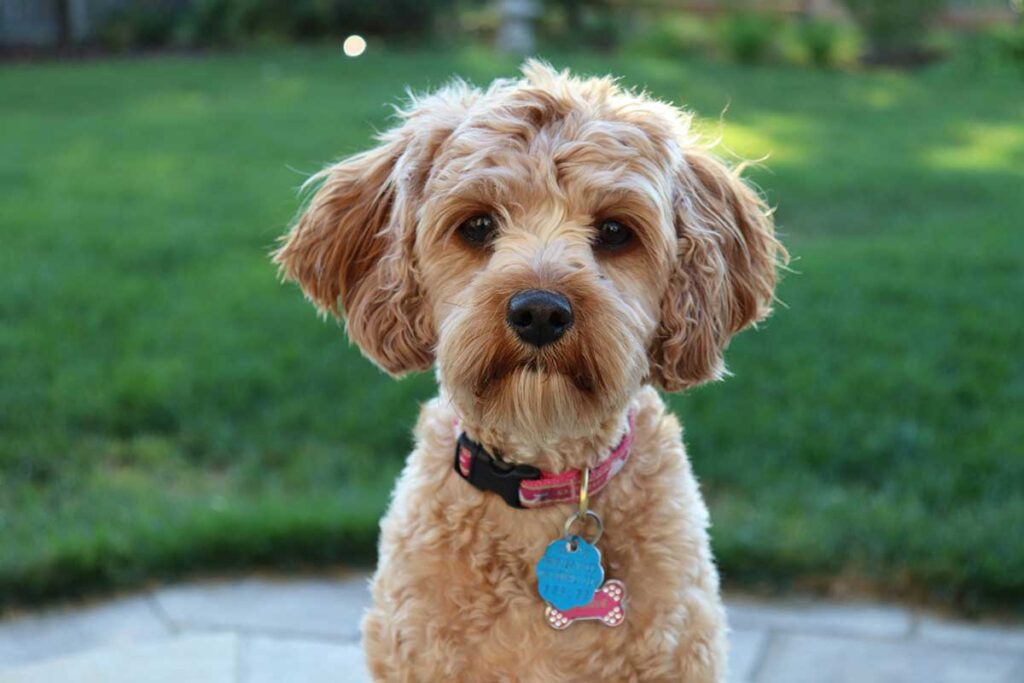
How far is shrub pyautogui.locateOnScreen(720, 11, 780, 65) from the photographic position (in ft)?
57.2

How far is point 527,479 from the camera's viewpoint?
290 cm

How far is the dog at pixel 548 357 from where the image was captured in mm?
2660

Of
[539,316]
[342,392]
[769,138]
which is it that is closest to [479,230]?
[539,316]

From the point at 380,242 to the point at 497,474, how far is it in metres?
0.60

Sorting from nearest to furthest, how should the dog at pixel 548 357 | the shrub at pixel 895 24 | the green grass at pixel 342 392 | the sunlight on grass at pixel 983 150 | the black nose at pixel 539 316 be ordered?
the black nose at pixel 539 316 → the dog at pixel 548 357 → the green grass at pixel 342 392 → the sunlight on grass at pixel 983 150 → the shrub at pixel 895 24

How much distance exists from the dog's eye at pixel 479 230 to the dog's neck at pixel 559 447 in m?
0.39

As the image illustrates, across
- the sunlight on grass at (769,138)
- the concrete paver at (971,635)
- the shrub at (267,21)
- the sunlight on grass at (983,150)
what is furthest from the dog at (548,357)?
the shrub at (267,21)

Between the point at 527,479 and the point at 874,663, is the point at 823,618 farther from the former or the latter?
the point at 527,479

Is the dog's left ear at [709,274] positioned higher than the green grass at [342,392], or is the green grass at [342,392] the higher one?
the dog's left ear at [709,274]

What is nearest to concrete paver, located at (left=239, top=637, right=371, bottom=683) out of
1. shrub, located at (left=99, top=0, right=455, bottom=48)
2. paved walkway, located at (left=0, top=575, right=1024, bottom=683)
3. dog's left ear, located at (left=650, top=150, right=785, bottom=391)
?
paved walkway, located at (left=0, top=575, right=1024, bottom=683)

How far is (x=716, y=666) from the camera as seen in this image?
291cm

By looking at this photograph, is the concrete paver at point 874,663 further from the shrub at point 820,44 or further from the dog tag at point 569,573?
the shrub at point 820,44

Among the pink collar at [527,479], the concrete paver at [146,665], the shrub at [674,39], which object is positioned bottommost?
the shrub at [674,39]

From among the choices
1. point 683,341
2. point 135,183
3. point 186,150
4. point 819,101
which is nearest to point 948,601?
point 683,341
